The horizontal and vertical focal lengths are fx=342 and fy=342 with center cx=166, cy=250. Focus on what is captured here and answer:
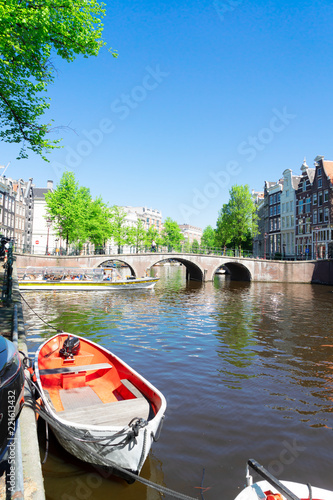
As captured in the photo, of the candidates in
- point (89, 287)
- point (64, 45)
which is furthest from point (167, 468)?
point (89, 287)

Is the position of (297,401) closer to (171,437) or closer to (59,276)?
(171,437)

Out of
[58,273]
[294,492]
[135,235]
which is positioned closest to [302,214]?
[135,235]

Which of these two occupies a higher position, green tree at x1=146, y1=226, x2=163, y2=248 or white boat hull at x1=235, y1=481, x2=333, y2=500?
green tree at x1=146, y1=226, x2=163, y2=248

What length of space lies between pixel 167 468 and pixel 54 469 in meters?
1.73

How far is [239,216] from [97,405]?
158 ft

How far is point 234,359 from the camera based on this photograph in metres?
11.0

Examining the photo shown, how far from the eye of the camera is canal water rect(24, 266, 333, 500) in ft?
16.9

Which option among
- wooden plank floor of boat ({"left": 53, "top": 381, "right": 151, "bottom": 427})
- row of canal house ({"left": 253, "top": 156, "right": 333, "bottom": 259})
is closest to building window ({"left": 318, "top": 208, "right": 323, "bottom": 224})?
row of canal house ({"left": 253, "top": 156, "right": 333, "bottom": 259})

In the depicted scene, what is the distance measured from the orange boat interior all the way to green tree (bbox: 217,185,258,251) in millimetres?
45611

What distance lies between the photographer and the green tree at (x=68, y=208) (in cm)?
4109

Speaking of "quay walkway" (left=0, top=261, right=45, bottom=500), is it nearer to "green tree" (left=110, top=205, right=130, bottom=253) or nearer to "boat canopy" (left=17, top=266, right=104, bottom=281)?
"boat canopy" (left=17, top=266, right=104, bottom=281)

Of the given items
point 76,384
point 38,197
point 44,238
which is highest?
point 38,197

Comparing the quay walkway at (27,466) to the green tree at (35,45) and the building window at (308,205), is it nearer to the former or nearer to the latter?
the green tree at (35,45)

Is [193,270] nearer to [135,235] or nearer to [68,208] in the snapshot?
[68,208]
